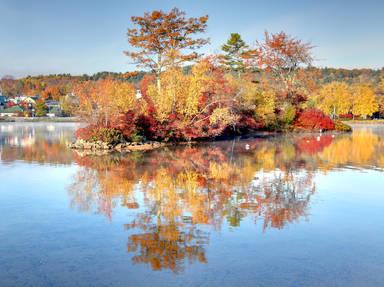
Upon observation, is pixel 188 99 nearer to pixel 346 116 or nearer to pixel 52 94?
pixel 346 116

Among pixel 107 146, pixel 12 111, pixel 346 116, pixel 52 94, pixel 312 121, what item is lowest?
pixel 107 146

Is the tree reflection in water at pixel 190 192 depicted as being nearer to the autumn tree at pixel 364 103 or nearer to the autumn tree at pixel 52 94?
the autumn tree at pixel 364 103

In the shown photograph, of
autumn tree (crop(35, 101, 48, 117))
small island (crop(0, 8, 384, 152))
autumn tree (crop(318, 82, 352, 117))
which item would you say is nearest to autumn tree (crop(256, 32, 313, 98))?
small island (crop(0, 8, 384, 152))

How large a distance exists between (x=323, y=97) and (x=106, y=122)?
52.9 m

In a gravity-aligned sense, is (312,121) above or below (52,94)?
below

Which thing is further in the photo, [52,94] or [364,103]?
[52,94]

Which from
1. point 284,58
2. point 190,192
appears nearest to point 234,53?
point 284,58

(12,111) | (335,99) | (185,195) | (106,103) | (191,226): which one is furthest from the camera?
(12,111)

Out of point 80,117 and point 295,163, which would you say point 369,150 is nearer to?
point 295,163

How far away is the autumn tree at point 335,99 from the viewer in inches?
2692

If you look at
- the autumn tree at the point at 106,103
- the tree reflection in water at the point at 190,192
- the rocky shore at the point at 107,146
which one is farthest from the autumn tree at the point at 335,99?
the tree reflection in water at the point at 190,192

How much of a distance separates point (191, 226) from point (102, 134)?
56.0 feet

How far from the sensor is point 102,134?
24.7 m

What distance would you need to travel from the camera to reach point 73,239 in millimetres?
7812
